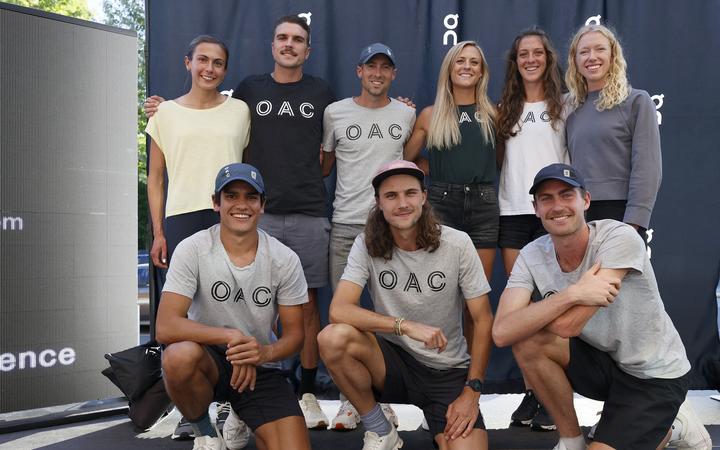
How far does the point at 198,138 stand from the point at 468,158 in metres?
1.25

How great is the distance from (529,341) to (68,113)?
253 centimetres

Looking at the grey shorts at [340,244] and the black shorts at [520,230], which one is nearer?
the black shorts at [520,230]

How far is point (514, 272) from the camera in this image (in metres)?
2.70

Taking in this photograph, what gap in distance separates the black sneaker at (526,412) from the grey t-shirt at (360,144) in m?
1.17

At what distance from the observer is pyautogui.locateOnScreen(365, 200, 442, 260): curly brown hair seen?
2816 millimetres

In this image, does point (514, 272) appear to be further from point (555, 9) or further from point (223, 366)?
point (555, 9)

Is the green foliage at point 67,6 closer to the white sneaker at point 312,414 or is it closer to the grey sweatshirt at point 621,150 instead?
the white sneaker at point 312,414

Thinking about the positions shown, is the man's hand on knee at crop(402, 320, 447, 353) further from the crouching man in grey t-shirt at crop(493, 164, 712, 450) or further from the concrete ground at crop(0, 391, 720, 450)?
the concrete ground at crop(0, 391, 720, 450)

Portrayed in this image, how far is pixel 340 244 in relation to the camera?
11.3 ft

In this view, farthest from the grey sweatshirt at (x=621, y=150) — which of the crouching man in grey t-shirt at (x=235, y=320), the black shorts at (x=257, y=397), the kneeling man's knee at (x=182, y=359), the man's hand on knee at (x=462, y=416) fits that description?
the kneeling man's knee at (x=182, y=359)

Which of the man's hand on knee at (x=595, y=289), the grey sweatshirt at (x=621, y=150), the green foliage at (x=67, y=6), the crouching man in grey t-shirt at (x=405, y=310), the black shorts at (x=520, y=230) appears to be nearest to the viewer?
the man's hand on knee at (x=595, y=289)

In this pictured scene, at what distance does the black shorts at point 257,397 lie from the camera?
2.77m

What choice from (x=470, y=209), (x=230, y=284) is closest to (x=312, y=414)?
(x=230, y=284)

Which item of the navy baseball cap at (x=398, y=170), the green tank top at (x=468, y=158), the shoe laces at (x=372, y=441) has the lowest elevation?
the shoe laces at (x=372, y=441)
